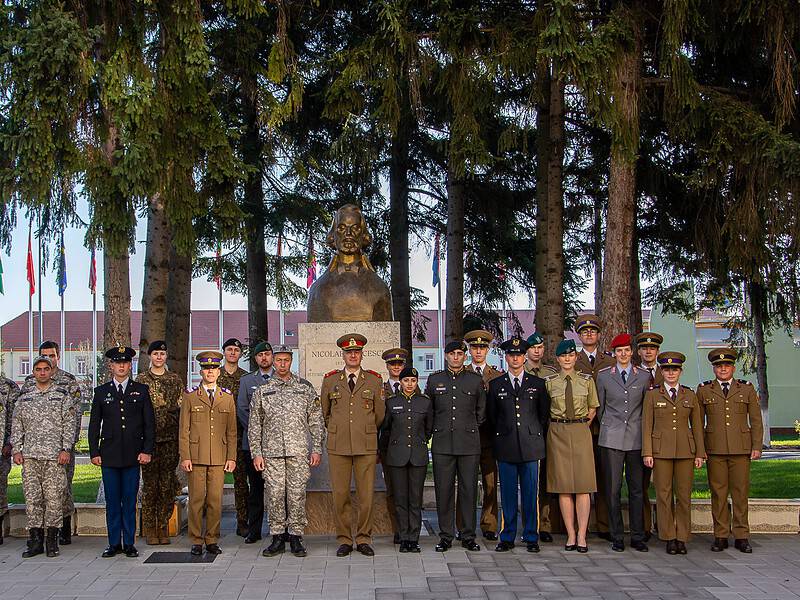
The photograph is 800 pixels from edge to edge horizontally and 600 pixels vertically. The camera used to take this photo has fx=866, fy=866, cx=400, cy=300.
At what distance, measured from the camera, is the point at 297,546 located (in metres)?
7.04

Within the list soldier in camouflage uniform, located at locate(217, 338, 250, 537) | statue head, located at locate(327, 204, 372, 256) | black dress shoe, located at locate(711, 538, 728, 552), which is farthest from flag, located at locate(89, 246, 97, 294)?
black dress shoe, located at locate(711, 538, 728, 552)

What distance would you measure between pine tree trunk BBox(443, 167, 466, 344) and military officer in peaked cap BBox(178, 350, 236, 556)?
7775 mm

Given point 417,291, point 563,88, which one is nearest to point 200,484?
point 563,88

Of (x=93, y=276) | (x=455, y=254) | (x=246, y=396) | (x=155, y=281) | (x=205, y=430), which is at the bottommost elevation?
(x=205, y=430)

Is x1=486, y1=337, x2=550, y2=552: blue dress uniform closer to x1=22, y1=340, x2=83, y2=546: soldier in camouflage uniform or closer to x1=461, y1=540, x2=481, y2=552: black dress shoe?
x1=461, y1=540, x2=481, y2=552: black dress shoe

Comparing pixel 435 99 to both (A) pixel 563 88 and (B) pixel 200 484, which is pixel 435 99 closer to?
(A) pixel 563 88

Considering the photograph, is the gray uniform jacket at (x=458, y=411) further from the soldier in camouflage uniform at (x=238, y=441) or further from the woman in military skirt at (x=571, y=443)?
the soldier in camouflage uniform at (x=238, y=441)

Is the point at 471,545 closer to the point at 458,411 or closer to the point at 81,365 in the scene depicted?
the point at 458,411

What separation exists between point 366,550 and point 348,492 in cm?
50

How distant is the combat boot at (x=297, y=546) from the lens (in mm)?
6983

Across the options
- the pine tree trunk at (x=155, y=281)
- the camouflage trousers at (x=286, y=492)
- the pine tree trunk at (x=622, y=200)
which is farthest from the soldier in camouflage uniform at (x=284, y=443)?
the pine tree trunk at (x=622, y=200)

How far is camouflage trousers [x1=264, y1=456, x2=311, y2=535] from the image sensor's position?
7.12 meters

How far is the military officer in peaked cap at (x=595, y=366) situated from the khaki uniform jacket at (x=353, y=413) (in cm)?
182

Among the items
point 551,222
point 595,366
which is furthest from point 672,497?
point 551,222
